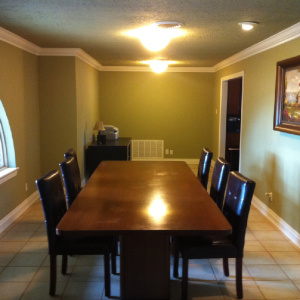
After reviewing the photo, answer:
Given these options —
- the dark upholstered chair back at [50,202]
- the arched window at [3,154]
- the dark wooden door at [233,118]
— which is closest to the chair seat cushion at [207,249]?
the dark upholstered chair back at [50,202]

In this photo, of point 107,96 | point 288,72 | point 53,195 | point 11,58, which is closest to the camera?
point 53,195

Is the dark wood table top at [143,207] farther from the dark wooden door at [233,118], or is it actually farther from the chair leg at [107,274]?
the dark wooden door at [233,118]

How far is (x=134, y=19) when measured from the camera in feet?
10.3

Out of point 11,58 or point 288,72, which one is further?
point 11,58

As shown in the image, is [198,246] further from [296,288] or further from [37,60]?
[37,60]

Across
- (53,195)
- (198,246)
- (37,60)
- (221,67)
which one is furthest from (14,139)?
(221,67)

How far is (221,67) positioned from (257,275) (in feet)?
15.7

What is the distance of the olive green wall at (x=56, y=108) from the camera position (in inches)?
201

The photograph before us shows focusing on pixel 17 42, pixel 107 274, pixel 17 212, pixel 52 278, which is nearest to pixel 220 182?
pixel 107 274

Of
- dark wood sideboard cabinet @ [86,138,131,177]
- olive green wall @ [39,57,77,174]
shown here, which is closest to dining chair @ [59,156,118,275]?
olive green wall @ [39,57,77,174]

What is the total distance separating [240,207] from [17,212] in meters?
2.92

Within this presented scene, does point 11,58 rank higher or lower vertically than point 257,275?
higher

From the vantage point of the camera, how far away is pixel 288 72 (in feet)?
12.1

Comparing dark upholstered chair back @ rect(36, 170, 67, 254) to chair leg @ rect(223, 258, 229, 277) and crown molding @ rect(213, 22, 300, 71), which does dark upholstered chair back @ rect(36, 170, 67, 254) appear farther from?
crown molding @ rect(213, 22, 300, 71)
